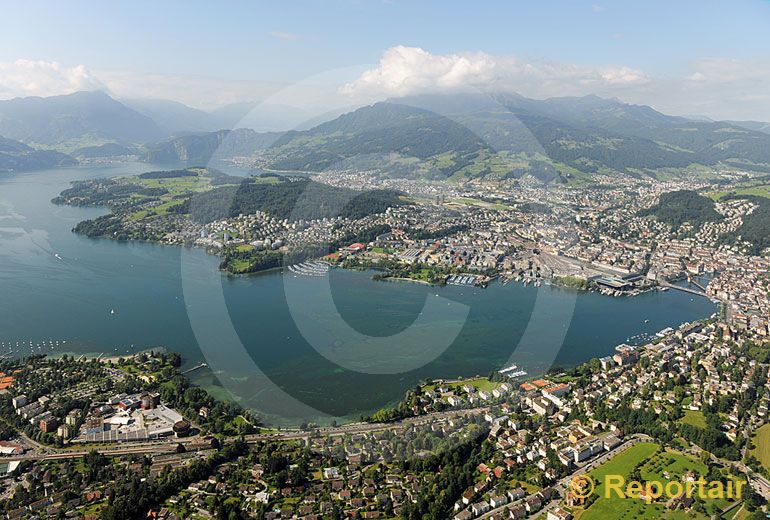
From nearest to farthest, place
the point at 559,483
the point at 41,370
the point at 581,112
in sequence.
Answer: the point at 559,483 → the point at 41,370 → the point at 581,112

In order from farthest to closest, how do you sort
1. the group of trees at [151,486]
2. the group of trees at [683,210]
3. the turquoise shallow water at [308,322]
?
the group of trees at [683,210] → the turquoise shallow water at [308,322] → the group of trees at [151,486]

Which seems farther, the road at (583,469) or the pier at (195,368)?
the pier at (195,368)

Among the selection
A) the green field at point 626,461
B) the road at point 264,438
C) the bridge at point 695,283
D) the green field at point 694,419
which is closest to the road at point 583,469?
the green field at point 626,461

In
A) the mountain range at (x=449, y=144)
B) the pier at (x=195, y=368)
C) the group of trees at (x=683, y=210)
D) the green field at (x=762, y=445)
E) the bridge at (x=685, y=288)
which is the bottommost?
the green field at (x=762, y=445)

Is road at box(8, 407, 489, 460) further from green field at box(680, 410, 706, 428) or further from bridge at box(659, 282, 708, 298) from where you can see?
bridge at box(659, 282, 708, 298)

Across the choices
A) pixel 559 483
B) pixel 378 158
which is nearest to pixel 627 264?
pixel 559 483

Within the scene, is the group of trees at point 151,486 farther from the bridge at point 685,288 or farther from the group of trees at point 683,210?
the group of trees at point 683,210

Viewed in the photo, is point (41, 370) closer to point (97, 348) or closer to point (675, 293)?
point (97, 348)
